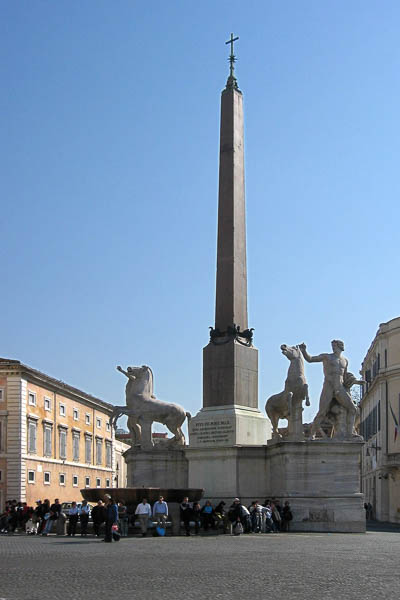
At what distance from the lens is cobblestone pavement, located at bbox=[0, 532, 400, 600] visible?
11.1 meters

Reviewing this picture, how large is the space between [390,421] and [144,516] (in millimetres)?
27168

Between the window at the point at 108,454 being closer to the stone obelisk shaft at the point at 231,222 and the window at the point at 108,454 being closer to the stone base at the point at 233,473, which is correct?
the stone obelisk shaft at the point at 231,222

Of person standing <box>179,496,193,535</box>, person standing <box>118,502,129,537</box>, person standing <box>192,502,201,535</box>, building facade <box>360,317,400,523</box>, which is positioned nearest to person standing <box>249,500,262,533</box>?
person standing <box>192,502,201,535</box>

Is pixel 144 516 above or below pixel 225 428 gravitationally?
below

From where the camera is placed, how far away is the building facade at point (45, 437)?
5106 centimetres

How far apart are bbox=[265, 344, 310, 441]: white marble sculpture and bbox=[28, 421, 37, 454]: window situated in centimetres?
2883

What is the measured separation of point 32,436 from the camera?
52812 millimetres

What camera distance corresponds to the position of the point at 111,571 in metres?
13.5

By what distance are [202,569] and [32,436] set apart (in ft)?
132

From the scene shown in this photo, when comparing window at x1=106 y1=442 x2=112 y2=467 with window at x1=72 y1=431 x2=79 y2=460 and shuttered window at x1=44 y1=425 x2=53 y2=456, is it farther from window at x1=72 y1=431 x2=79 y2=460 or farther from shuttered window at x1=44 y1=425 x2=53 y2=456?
shuttered window at x1=44 y1=425 x2=53 y2=456

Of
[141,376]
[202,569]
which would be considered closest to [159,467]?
[141,376]

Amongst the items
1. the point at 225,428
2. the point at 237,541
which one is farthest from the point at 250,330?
the point at 237,541

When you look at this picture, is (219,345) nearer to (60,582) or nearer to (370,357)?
(60,582)

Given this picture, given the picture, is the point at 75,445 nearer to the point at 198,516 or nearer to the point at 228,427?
the point at 228,427
